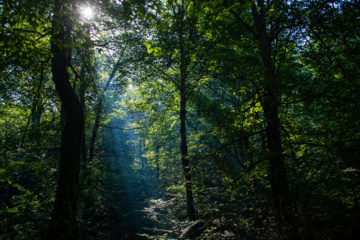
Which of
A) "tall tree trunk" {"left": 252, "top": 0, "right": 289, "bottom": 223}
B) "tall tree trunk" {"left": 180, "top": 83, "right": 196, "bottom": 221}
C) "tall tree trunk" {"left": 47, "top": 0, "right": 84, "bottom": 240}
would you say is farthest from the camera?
"tall tree trunk" {"left": 180, "top": 83, "right": 196, "bottom": 221}

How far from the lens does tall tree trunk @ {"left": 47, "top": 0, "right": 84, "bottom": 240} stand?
3.52m

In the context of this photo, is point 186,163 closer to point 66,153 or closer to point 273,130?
point 273,130

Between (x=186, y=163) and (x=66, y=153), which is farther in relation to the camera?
(x=186, y=163)

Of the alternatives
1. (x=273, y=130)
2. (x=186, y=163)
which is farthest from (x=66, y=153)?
(x=186, y=163)

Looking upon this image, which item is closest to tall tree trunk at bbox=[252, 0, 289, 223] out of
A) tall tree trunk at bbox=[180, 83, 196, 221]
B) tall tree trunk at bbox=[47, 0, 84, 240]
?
tall tree trunk at bbox=[180, 83, 196, 221]

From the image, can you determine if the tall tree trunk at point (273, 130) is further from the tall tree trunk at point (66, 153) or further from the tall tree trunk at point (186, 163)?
the tall tree trunk at point (66, 153)

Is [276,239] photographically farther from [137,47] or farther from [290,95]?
[137,47]

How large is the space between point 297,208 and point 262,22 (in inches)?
199

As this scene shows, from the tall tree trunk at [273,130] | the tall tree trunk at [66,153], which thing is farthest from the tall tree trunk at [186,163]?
the tall tree trunk at [66,153]

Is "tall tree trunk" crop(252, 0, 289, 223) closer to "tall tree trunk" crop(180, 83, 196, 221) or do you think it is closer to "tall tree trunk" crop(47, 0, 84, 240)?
"tall tree trunk" crop(180, 83, 196, 221)

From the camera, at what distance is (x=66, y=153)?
4.11 metres

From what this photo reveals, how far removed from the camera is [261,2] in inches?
227

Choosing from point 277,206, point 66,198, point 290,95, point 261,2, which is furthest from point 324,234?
point 261,2

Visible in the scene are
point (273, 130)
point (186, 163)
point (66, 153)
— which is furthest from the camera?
point (186, 163)
